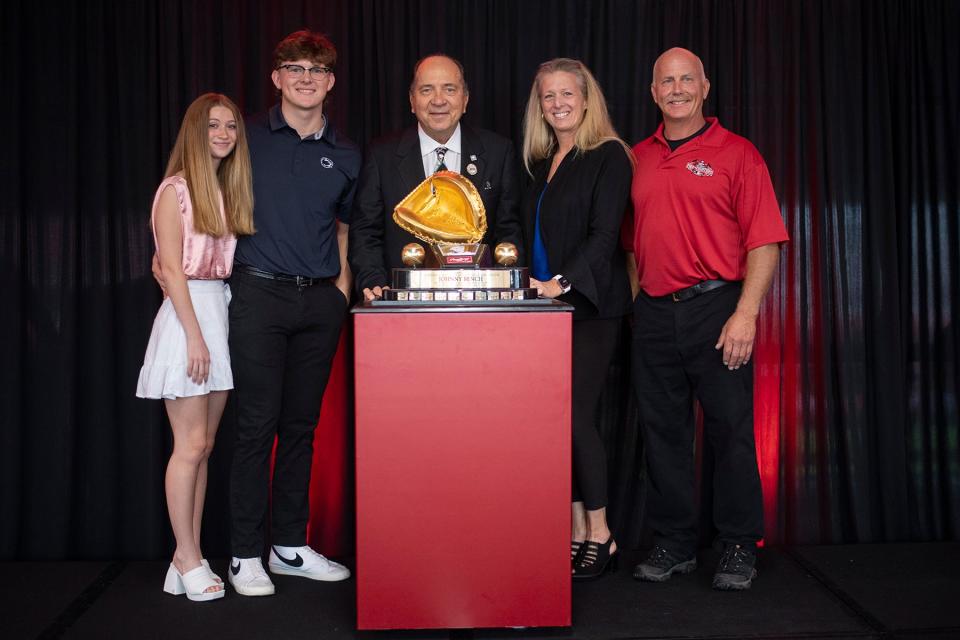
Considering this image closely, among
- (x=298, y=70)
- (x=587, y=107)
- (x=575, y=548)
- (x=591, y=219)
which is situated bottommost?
(x=575, y=548)

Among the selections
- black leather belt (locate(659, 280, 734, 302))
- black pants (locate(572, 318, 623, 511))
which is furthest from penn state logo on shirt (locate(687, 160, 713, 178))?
black pants (locate(572, 318, 623, 511))

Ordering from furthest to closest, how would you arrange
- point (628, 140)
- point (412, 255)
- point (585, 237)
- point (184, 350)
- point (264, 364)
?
point (628, 140)
point (585, 237)
point (264, 364)
point (184, 350)
point (412, 255)

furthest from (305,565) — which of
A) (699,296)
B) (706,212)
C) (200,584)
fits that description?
(706,212)

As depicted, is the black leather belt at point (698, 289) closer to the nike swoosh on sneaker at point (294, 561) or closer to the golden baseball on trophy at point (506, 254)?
the golden baseball on trophy at point (506, 254)

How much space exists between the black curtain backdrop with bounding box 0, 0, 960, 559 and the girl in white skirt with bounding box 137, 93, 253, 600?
68 centimetres

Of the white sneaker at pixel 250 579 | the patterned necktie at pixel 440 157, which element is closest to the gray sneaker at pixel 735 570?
the white sneaker at pixel 250 579

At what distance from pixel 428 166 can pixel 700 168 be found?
0.90m

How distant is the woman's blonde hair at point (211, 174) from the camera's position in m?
2.86

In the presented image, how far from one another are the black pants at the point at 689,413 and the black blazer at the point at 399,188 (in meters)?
0.58

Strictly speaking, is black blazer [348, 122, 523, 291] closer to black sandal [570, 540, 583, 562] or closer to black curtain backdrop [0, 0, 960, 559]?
black curtain backdrop [0, 0, 960, 559]

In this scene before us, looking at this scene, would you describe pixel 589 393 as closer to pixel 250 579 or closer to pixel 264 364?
pixel 264 364

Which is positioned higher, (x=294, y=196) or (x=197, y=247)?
(x=294, y=196)

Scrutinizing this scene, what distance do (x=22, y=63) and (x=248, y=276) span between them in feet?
4.58

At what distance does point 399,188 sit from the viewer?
124 inches
